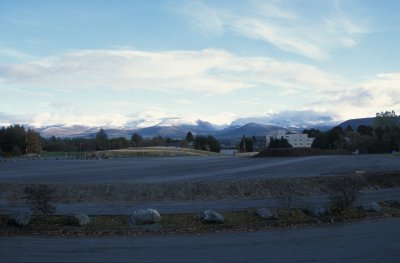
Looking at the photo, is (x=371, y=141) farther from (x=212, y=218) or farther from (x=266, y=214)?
(x=212, y=218)

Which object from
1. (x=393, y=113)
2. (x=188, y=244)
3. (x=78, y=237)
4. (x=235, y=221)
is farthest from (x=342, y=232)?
(x=393, y=113)

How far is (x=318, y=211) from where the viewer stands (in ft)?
54.1

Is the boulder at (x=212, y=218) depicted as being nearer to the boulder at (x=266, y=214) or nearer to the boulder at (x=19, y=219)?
the boulder at (x=266, y=214)

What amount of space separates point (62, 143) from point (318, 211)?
512ft

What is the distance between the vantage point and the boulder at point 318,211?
16406 millimetres

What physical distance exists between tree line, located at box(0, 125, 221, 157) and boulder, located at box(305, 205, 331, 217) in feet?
330

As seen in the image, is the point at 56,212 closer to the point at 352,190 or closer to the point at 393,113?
the point at 352,190

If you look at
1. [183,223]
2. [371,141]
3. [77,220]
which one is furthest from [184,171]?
[371,141]

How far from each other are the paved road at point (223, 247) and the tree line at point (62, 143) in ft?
336

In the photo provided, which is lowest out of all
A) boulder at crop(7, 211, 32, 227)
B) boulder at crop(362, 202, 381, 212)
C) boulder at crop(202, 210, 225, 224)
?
boulder at crop(362, 202, 381, 212)

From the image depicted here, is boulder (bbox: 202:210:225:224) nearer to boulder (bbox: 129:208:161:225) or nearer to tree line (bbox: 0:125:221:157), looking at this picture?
boulder (bbox: 129:208:161:225)

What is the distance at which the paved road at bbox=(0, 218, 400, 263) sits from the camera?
9750mm

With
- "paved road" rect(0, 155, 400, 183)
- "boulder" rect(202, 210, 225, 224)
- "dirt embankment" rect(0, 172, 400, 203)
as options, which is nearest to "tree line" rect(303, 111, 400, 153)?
"paved road" rect(0, 155, 400, 183)

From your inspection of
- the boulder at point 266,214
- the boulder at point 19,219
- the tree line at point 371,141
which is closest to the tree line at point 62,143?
the tree line at point 371,141
